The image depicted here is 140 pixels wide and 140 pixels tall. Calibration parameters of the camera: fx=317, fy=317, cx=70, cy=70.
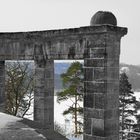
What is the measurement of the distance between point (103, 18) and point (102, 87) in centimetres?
190

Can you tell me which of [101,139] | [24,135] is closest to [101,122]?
[101,139]

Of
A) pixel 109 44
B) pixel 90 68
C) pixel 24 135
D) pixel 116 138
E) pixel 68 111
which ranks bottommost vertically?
pixel 68 111

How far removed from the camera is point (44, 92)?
10.2m

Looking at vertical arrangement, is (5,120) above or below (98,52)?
below

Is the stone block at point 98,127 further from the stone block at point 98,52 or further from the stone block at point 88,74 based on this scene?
the stone block at point 98,52

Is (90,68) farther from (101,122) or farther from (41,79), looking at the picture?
(41,79)

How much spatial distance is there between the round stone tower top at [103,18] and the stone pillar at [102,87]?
387 mm

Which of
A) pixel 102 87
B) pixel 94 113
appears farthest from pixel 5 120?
pixel 94 113

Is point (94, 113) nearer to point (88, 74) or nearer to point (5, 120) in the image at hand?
point (88, 74)

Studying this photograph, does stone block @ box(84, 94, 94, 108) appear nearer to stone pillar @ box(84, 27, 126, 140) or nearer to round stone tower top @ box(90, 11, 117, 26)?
stone pillar @ box(84, 27, 126, 140)

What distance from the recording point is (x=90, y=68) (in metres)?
Result: 8.58

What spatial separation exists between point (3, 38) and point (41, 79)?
238 cm

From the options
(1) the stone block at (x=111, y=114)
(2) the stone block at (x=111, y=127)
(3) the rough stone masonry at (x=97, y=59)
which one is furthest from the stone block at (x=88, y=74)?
(2) the stone block at (x=111, y=127)

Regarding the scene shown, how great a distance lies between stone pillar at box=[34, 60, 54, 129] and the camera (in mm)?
10172
